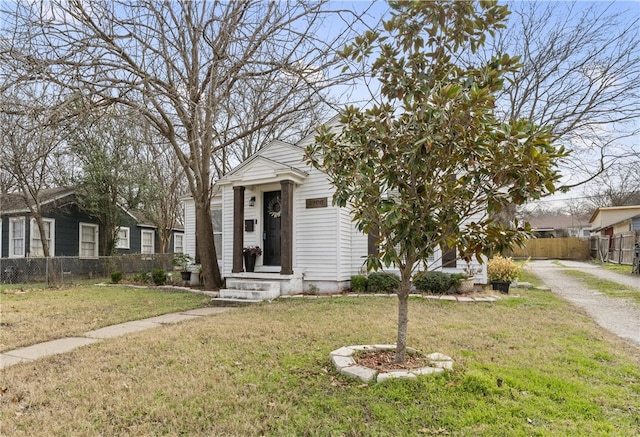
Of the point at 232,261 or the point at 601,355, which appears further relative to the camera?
the point at 232,261

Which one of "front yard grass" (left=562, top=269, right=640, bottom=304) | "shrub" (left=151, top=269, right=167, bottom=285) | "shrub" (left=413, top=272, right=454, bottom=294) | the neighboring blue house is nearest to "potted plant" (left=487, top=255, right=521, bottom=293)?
"shrub" (left=413, top=272, right=454, bottom=294)

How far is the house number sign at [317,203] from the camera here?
9.48 metres

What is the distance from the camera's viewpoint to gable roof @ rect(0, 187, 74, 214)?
14688mm

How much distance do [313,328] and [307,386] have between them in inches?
80.5

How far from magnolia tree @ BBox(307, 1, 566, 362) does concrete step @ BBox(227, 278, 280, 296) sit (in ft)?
18.2

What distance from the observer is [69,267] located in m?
13.0

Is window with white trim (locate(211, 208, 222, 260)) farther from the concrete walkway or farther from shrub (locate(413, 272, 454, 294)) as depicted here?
shrub (locate(413, 272, 454, 294))

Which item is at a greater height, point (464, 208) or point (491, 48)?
point (491, 48)

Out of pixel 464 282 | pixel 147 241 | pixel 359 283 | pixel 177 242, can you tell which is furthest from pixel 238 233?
pixel 177 242

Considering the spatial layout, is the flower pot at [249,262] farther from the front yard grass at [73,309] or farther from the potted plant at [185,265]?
the potted plant at [185,265]

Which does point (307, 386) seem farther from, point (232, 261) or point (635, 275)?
point (635, 275)

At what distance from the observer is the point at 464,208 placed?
3.36 metres

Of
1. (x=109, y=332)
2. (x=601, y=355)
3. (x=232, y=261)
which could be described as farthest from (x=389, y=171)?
(x=232, y=261)

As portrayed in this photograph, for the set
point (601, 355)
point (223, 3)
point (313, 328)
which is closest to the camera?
point (601, 355)
